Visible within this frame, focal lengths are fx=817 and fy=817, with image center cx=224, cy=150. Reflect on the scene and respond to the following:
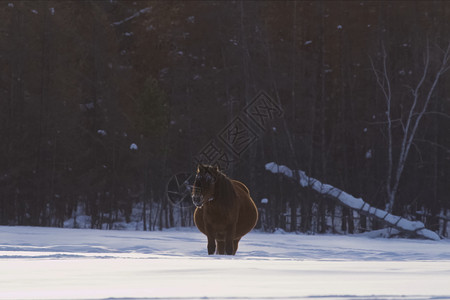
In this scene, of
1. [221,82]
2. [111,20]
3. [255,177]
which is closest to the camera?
[255,177]

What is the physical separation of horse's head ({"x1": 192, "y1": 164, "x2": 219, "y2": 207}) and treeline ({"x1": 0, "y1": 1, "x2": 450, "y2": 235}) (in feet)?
57.8

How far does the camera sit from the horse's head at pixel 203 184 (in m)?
9.41

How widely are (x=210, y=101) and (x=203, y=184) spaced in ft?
75.8

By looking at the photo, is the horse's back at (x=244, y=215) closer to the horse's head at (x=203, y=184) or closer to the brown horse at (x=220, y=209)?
the brown horse at (x=220, y=209)

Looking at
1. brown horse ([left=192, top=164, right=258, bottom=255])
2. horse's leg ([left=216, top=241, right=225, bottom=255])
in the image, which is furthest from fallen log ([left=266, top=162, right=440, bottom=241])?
horse's leg ([left=216, top=241, right=225, bottom=255])

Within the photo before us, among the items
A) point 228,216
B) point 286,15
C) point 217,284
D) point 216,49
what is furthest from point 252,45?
point 217,284

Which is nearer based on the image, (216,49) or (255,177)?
(255,177)

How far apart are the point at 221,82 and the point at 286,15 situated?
5.70m

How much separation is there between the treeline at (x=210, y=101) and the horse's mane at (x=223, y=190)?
680 inches

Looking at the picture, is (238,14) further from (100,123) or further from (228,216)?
(228,216)

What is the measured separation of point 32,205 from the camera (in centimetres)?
2986

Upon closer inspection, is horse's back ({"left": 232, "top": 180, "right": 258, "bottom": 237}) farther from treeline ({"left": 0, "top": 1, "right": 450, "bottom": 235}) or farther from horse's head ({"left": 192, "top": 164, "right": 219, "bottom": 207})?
treeline ({"left": 0, "top": 1, "right": 450, "bottom": 235})

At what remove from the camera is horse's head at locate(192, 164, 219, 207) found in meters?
9.41

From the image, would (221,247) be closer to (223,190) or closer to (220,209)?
(220,209)
